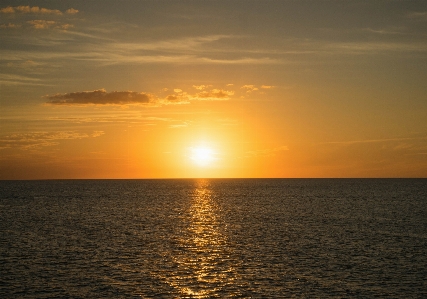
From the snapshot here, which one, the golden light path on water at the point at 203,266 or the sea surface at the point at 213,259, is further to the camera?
the golden light path on water at the point at 203,266

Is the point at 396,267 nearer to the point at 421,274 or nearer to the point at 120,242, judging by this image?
the point at 421,274

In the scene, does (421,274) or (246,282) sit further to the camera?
(421,274)

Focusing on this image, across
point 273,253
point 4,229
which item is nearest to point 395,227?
point 273,253

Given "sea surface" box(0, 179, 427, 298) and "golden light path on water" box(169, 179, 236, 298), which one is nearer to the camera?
"sea surface" box(0, 179, 427, 298)

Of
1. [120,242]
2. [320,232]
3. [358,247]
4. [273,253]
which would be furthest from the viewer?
[320,232]

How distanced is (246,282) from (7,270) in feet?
87.3

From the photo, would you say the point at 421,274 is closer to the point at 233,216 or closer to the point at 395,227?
the point at 395,227

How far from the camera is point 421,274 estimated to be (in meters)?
51.2

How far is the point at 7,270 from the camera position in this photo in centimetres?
5266

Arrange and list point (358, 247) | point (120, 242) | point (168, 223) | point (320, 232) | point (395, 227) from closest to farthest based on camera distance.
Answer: point (358, 247)
point (120, 242)
point (320, 232)
point (395, 227)
point (168, 223)

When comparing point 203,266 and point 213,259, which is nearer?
point 203,266

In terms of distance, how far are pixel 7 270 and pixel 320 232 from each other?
2134 inches

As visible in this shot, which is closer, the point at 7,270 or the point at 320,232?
the point at 7,270

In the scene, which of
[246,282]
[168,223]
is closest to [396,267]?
[246,282]
